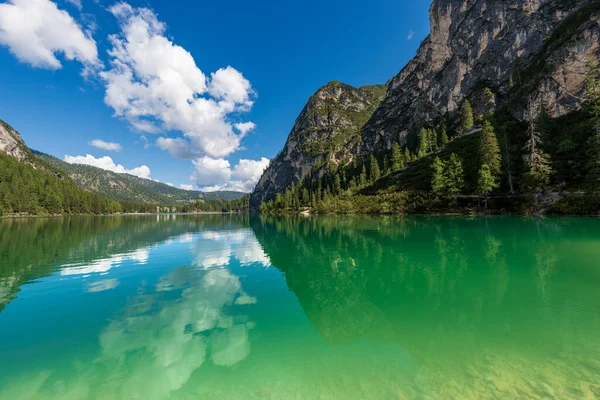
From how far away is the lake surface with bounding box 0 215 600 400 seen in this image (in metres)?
6.95

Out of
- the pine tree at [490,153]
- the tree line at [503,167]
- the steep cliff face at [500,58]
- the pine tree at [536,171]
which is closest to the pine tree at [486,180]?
the tree line at [503,167]

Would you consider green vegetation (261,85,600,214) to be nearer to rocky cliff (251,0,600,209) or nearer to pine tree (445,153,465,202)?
pine tree (445,153,465,202)

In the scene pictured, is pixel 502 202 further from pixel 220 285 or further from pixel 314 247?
pixel 220 285

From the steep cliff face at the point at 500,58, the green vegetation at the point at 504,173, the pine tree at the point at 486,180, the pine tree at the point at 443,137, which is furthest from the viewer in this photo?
the pine tree at the point at 443,137

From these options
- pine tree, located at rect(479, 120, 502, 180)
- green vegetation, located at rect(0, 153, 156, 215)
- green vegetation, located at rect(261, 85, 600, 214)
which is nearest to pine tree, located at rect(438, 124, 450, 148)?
green vegetation, located at rect(261, 85, 600, 214)

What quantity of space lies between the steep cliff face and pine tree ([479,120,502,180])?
3368 centimetres

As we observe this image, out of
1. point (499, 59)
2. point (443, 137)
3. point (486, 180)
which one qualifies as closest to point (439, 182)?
point (486, 180)

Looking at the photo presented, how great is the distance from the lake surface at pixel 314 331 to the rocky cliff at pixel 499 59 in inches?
3958

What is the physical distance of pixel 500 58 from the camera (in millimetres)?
128750

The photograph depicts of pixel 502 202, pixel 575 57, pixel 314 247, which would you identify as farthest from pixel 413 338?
pixel 575 57

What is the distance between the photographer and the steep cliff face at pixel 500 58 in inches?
3253

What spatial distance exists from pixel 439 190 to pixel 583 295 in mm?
74521

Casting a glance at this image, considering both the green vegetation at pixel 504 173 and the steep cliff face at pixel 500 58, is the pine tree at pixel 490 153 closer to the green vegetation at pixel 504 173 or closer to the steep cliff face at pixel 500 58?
the green vegetation at pixel 504 173

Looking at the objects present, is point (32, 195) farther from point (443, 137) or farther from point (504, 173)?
A: point (443, 137)
